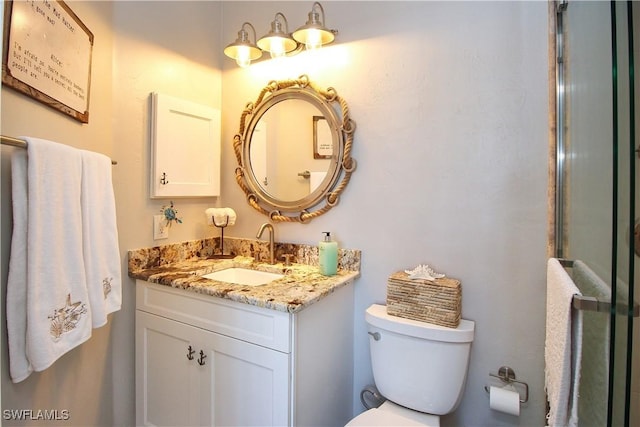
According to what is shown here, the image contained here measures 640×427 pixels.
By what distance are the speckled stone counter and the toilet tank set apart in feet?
1.05

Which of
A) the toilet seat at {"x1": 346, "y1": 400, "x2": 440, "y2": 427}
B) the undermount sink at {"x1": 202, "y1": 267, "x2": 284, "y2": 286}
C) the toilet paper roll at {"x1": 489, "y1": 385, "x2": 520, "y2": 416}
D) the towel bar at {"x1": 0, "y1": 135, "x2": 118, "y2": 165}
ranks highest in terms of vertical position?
the towel bar at {"x1": 0, "y1": 135, "x2": 118, "y2": 165}

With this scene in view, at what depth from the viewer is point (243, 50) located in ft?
5.62

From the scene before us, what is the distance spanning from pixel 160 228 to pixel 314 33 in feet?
3.93

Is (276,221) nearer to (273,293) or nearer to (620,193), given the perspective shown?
(273,293)

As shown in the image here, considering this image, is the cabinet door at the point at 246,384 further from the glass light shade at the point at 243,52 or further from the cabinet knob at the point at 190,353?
the glass light shade at the point at 243,52

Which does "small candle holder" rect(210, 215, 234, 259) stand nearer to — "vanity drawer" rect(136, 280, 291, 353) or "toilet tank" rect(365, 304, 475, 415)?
"vanity drawer" rect(136, 280, 291, 353)

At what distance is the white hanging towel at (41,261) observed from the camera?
0.99 meters

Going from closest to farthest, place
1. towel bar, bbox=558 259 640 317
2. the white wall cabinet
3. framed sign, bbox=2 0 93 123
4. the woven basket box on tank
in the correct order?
towel bar, bbox=558 259 640 317, framed sign, bbox=2 0 93 123, the woven basket box on tank, the white wall cabinet

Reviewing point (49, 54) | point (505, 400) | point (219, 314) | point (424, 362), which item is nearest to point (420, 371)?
point (424, 362)

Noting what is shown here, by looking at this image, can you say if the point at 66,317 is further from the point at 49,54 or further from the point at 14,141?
the point at 49,54

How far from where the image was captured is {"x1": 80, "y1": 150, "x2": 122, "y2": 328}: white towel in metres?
1.17

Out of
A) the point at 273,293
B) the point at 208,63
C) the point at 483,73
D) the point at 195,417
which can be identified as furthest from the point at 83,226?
the point at 483,73

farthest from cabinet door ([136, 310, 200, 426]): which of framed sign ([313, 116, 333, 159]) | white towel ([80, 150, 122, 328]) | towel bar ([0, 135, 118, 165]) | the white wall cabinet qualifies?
framed sign ([313, 116, 333, 159])

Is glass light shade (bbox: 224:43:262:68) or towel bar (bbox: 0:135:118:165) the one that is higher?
glass light shade (bbox: 224:43:262:68)
